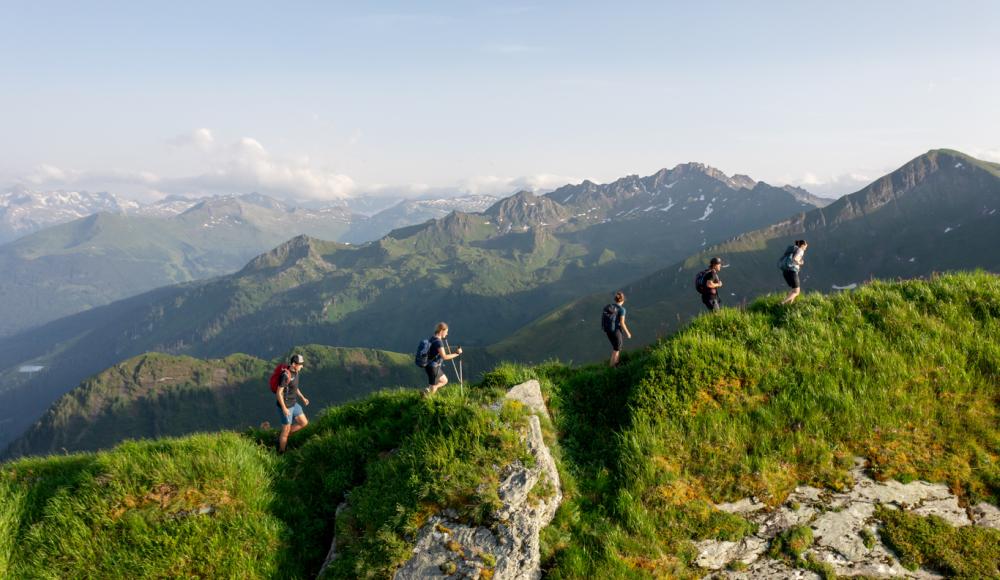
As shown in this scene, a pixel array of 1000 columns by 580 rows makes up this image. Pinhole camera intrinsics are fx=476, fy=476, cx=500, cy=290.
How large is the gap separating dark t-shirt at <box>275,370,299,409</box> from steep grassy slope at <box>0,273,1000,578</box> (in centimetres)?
150

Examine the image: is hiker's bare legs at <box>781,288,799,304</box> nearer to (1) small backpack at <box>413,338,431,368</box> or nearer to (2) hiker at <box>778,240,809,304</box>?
(2) hiker at <box>778,240,809,304</box>

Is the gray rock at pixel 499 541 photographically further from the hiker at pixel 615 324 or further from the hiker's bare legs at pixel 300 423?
the hiker's bare legs at pixel 300 423

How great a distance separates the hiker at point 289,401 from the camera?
Result: 41.0 feet

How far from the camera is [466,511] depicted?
8484 mm

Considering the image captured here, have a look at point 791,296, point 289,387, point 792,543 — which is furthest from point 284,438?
point 791,296

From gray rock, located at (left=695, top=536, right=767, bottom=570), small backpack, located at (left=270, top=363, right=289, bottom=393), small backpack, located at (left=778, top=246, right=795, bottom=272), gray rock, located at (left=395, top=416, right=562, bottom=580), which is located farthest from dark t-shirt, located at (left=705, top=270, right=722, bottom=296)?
small backpack, located at (left=270, top=363, right=289, bottom=393)

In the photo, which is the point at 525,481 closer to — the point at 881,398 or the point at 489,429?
the point at 489,429

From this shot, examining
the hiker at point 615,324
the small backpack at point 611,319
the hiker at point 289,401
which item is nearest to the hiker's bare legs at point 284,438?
the hiker at point 289,401

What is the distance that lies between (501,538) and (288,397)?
7.93 m

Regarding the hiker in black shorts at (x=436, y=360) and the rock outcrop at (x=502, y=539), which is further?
the hiker in black shorts at (x=436, y=360)

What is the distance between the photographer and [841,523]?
792cm

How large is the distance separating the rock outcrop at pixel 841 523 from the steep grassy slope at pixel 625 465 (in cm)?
24

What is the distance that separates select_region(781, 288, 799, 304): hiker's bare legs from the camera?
13.6 metres

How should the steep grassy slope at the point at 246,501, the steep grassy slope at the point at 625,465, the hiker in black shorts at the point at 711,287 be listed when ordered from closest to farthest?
the steep grassy slope at the point at 625,465
the steep grassy slope at the point at 246,501
the hiker in black shorts at the point at 711,287
